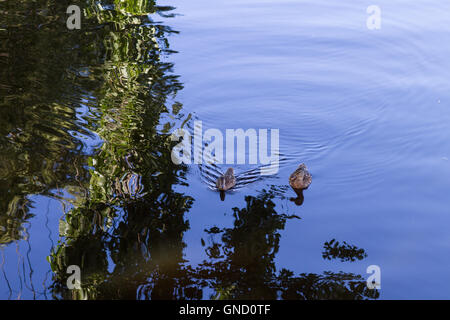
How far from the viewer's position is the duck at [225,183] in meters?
6.41

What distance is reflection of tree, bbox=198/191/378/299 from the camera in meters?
5.02

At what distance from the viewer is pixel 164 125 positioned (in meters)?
7.66

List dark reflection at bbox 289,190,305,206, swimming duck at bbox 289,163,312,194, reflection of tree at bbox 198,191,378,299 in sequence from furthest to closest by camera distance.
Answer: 1. swimming duck at bbox 289,163,312,194
2. dark reflection at bbox 289,190,305,206
3. reflection of tree at bbox 198,191,378,299

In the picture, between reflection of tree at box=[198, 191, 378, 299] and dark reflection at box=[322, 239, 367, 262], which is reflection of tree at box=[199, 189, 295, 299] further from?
dark reflection at box=[322, 239, 367, 262]

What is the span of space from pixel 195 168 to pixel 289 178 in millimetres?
1190

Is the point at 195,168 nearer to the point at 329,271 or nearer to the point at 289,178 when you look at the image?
the point at 289,178

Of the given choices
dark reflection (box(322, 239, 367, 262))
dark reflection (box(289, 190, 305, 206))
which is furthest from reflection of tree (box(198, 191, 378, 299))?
dark reflection (box(289, 190, 305, 206))

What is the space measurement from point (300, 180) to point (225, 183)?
0.90m

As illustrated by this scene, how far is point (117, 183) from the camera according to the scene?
6434mm

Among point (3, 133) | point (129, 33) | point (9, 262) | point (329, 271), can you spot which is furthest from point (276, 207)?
point (129, 33)

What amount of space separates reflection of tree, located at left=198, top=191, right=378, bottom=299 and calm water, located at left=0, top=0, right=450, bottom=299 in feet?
0.06

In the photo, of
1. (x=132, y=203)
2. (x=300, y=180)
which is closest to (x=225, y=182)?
(x=300, y=180)

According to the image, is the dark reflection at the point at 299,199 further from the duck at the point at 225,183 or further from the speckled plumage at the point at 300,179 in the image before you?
the duck at the point at 225,183

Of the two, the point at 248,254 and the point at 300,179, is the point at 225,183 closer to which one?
the point at 300,179
